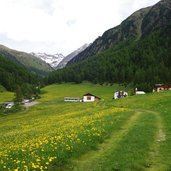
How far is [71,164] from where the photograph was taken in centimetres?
1572

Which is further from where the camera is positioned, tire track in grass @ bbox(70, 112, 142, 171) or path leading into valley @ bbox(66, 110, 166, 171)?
tire track in grass @ bbox(70, 112, 142, 171)

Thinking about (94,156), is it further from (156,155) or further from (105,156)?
(156,155)

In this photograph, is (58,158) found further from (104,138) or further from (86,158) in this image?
(104,138)

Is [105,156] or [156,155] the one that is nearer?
[105,156]

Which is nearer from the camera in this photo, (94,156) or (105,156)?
(105,156)

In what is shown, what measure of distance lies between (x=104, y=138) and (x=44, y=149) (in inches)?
266

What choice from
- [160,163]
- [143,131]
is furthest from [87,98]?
[160,163]

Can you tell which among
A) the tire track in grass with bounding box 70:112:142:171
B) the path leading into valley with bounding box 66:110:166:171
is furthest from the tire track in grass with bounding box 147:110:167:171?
the tire track in grass with bounding box 70:112:142:171

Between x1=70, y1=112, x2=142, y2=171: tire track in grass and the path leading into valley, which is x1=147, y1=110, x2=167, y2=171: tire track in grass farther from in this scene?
x1=70, y1=112, x2=142, y2=171: tire track in grass

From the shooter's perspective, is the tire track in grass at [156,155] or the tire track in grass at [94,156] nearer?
the tire track in grass at [156,155]

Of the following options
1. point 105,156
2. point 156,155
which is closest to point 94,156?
point 105,156

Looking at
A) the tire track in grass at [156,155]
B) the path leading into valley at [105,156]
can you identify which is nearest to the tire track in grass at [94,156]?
the path leading into valley at [105,156]

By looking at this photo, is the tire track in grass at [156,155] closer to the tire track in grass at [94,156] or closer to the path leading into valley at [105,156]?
the path leading into valley at [105,156]

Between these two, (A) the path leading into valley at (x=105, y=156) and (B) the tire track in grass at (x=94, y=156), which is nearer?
(A) the path leading into valley at (x=105, y=156)
